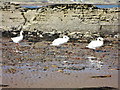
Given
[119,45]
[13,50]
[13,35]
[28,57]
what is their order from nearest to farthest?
[28,57] < [13,50] < [119,45] < [13,35]

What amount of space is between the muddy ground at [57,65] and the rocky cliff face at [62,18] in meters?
1.96

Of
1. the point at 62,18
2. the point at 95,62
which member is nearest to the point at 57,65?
the point at 95,62

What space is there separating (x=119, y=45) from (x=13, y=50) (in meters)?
3.52

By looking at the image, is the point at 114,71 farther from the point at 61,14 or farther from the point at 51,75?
the point at 61,14

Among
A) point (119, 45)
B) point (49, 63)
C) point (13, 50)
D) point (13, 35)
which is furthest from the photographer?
point (13, 35)

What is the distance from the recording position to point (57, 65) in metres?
7.59

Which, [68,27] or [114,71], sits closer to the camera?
[114,71]

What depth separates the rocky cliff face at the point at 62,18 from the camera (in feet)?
41.3

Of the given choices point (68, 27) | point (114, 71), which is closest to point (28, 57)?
point (114, 71)

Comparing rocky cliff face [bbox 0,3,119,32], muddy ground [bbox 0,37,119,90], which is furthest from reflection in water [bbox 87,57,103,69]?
rocky cliff face [bbox 0,3,119,32]

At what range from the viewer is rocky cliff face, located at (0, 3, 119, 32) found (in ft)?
41.3

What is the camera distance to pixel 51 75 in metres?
6.59

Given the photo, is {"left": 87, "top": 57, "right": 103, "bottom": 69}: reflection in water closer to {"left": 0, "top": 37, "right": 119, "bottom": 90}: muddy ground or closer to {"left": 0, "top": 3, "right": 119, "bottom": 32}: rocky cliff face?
{"left": 0, "top": 37, "right": 119, "bottom": 90}: muddy ground

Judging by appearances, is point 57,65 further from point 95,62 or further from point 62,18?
point 62,18
